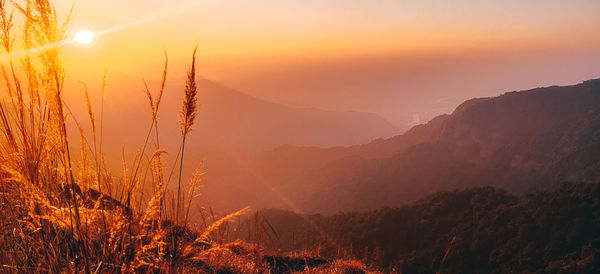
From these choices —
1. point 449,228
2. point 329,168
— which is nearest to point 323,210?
point 329,168

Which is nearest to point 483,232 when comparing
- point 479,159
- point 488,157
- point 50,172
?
point 50,172

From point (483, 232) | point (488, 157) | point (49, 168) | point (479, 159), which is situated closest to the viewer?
point (49, 168)

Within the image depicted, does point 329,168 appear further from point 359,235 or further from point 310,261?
point 310,261

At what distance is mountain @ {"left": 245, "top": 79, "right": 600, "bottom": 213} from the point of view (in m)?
76.4

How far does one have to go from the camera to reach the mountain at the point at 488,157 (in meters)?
76.4

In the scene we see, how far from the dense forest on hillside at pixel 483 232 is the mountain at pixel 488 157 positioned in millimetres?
32591

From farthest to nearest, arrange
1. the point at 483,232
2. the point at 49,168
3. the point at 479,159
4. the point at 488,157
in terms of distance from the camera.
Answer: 1. the point at 479,159
2. the point at 488,157
3. the point at 483,232
4. the point at 49,168

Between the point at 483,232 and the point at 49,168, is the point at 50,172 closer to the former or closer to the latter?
the point at 49,168

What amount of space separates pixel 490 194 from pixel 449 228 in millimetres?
10882

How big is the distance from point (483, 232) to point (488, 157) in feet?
224

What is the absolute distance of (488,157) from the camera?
315 feet

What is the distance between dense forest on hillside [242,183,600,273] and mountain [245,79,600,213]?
32.6m

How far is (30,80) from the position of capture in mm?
1516

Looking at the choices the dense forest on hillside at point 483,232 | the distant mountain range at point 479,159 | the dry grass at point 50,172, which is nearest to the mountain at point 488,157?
the distant mountain range at point 479,159
